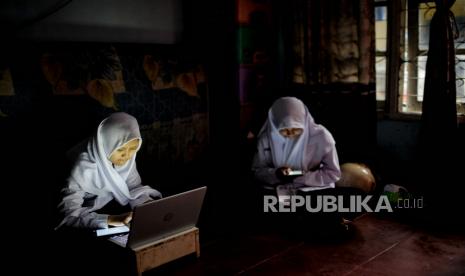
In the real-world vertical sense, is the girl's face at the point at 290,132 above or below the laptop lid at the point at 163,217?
above

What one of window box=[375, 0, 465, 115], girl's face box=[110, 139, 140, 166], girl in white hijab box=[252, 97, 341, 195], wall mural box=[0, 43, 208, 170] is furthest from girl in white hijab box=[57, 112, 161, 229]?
window box=[375, 0, 465, 115]

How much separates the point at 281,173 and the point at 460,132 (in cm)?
167

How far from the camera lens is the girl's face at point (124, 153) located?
9.39 feet

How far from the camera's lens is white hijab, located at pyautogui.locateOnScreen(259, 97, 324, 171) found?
3.49m

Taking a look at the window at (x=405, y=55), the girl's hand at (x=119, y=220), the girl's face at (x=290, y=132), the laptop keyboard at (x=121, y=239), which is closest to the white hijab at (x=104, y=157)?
the girl's hand at (x=119, y=220)

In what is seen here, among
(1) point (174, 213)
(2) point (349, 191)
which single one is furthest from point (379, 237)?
(1) point (174, 213)

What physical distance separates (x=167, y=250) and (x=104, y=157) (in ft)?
2.15

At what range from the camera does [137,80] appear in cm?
351

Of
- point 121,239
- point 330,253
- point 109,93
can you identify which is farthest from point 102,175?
point 330,253

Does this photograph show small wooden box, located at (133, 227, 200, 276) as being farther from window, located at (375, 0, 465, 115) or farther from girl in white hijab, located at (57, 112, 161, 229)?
window, located at (375, 0, 465, 115)

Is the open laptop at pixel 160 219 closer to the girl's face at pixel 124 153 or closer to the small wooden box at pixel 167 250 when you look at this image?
the small wooden box at pixel 167 250

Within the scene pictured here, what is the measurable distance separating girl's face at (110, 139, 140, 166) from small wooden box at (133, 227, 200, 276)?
0.55m

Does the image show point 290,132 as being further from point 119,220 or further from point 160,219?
point 119,220

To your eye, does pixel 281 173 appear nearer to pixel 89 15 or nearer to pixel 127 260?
pixel 127 260
